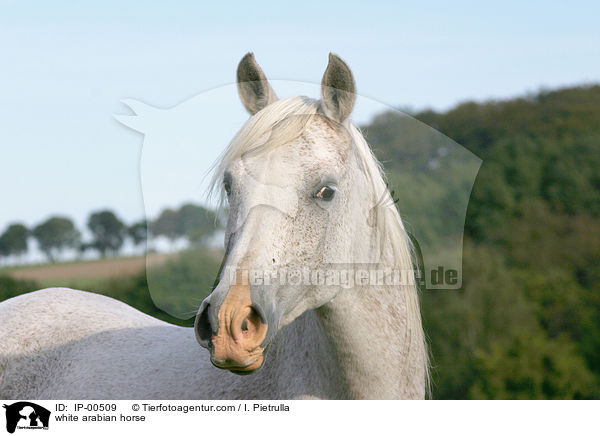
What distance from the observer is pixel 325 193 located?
232cm

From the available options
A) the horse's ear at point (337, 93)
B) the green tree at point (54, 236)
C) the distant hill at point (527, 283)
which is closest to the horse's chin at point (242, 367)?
the horse's ear at point (337, 93)

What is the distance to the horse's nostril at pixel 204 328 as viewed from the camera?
1978 mm

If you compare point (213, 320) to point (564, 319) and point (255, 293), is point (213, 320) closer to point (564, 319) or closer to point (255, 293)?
point (255, 293)

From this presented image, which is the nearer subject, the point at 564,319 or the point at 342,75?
the point at 342,75

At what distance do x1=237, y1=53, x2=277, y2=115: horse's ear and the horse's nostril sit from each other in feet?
3.49

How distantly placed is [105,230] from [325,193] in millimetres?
8569

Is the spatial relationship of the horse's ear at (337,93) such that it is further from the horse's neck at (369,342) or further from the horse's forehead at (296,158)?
the horse's neck at (369,342)

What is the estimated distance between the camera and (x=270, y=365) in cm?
276

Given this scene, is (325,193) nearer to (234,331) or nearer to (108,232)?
(234,331)
